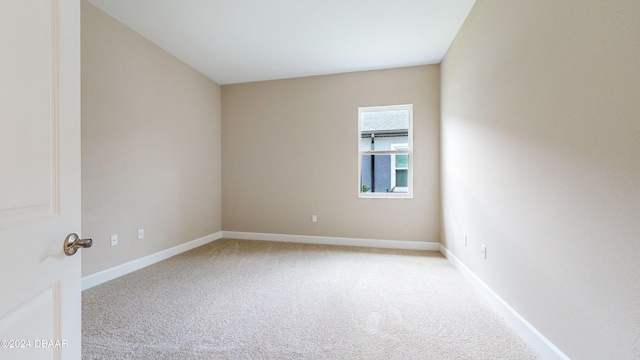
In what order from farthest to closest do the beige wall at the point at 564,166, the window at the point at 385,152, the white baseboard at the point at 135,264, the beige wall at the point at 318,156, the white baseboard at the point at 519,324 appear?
1. the window at the point at 385,152
2. the beige wall at the point at 318,156
3. the white baseboard at the point at 135,264
4. the white baseboard at the point at 519,324
5. the beige wall at the point at 564,166

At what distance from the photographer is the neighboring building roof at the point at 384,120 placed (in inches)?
154

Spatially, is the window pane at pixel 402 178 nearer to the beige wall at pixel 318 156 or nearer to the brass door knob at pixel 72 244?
the beige wall at pixel 318 156

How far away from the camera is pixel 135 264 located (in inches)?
115

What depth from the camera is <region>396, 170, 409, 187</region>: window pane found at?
396cm

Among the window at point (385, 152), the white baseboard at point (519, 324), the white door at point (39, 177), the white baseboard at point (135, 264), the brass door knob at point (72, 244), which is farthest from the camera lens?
the window at point (385, 152)

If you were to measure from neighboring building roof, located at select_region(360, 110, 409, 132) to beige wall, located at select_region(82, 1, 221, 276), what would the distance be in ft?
8.65

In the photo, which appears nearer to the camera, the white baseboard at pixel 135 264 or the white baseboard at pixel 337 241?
the white baseboard at pixel 135 264

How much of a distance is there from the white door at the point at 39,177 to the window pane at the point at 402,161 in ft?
12.4

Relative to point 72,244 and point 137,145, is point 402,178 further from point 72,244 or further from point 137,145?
point 72,244

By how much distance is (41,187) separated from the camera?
0.66 meters

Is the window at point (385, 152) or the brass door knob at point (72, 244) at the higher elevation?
the window at point (385, 152)

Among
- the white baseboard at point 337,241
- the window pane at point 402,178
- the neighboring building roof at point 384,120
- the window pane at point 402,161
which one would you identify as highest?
the neighboring building roof at point 384,120

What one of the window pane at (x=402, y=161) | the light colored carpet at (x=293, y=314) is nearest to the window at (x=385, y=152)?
the window pane at (x=402, y=161)

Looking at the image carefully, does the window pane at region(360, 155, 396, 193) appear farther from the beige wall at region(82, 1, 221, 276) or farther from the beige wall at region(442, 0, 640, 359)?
the beige wall at region(82, 1, 221, 276)
